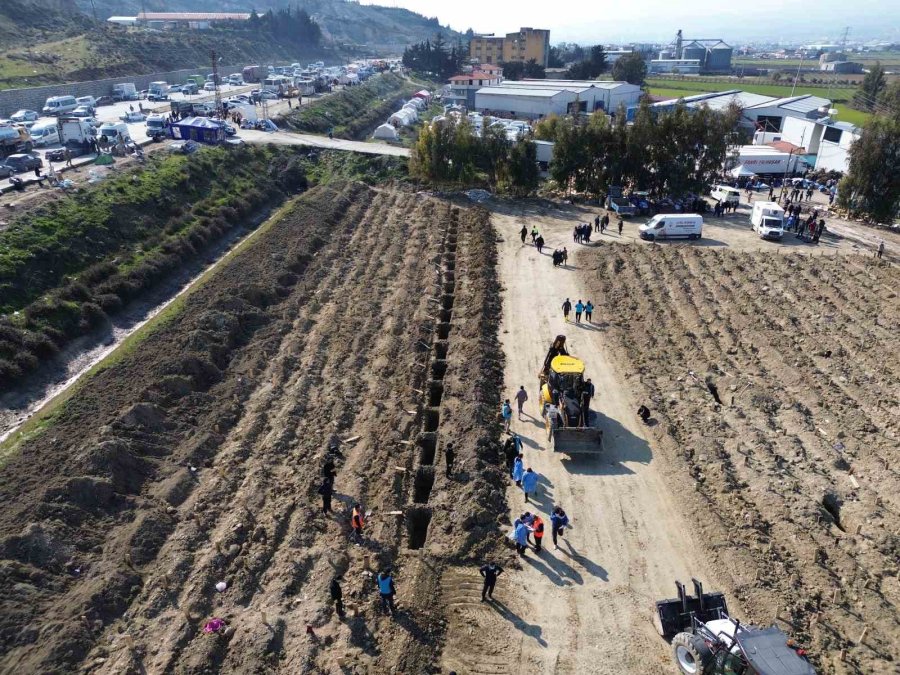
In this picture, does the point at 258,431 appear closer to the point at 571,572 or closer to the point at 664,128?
the point at 571,572

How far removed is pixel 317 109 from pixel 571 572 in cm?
6608

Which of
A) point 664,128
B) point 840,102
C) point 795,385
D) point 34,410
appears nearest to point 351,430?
point 34,410

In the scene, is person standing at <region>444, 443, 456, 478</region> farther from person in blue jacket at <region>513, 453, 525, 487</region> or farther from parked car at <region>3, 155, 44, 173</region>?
parked car at <region>3, 155, 44, 173</region>

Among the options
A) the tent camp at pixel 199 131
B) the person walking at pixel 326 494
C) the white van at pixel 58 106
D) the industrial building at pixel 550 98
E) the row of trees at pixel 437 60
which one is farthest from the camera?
the row of trees at pixel 437 60

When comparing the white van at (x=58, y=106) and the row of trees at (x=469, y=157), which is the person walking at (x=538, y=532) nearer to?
the row of trees at (x=469, y=157)

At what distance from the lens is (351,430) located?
18594mm

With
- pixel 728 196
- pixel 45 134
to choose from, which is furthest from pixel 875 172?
pixel 45 134

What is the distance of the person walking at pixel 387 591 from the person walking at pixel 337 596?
817 mm

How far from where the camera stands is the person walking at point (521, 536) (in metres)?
13.9

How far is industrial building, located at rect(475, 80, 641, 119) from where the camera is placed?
249ft

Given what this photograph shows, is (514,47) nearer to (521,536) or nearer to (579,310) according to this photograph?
(579,310)

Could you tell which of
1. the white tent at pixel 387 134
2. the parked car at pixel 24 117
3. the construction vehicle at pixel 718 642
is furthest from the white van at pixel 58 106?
the construction vehicle at pixel 718 642

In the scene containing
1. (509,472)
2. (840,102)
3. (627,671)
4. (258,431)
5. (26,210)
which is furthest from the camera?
(840,102)

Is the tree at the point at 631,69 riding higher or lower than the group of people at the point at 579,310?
higher
